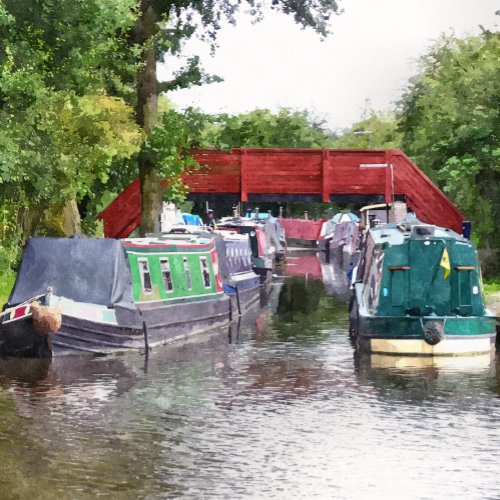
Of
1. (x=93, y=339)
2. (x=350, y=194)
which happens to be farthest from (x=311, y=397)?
(x=350, y=194)

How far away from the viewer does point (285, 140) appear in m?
107

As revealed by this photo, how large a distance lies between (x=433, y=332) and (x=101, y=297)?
20.4 feet

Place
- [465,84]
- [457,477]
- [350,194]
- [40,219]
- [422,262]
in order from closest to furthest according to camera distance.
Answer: [457,477], [422,262], [40,219], [465,84], [350,194]

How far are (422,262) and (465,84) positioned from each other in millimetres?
18006

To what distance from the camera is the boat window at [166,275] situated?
97.1ft

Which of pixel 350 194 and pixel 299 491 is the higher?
pixel 350 194

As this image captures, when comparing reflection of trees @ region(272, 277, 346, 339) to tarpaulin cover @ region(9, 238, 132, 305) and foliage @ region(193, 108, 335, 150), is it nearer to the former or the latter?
tarpaulin cover @ region(9, 238, 132, 305)

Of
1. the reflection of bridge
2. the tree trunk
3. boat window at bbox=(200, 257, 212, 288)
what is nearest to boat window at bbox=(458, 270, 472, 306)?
boat window at bbox=(200, 257, 212, 288)

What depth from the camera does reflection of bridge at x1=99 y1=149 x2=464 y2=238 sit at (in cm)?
5150

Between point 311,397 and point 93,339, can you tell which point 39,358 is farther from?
point 311,397

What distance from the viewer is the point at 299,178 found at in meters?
52.7

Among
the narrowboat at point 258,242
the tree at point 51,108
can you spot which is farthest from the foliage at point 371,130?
the tree at point 51,108

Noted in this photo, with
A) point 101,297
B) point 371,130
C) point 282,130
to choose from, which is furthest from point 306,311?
point 371,130

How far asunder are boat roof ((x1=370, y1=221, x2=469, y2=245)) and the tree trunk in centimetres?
1474
